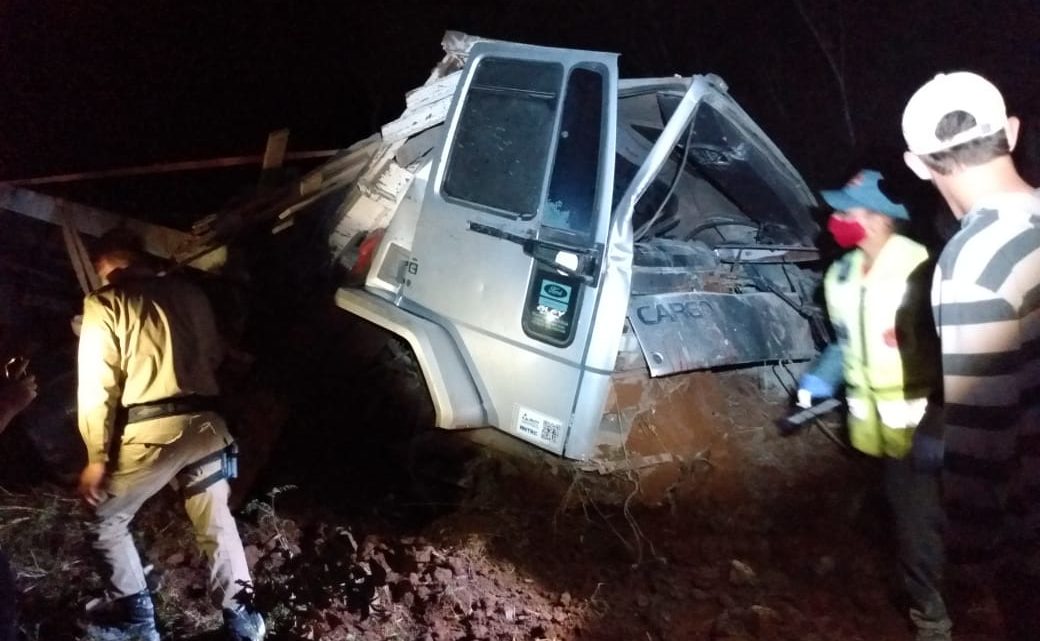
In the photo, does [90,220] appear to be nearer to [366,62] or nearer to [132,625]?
[132,625]

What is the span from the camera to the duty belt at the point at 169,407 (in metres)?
2.85

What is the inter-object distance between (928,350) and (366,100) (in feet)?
35.5

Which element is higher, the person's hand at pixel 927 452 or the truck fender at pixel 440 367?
the person's hand at pixel 927 452

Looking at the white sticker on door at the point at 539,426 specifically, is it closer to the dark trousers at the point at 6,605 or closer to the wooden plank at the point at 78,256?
the dark trousers at the point at 6,605

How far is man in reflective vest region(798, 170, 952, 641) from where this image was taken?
7.85 feet

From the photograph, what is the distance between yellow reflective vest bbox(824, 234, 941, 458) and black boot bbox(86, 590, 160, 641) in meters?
2.98

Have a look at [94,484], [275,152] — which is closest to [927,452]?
[94,484]

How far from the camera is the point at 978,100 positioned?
195cm

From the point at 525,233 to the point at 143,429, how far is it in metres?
1.81

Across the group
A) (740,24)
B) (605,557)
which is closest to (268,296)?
(605,557)

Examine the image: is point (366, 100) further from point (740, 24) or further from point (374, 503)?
point (374, 503)

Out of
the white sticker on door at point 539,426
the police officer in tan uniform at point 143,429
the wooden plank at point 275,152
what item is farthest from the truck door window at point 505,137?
the wooden plank at point 275,152

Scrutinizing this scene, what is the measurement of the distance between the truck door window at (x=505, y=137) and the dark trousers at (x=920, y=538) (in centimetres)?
185

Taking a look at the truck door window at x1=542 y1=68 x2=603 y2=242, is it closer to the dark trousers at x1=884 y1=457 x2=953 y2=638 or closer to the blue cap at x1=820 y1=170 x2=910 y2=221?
the blue cap at x1=820 y1=170 x2=910 y2=221
